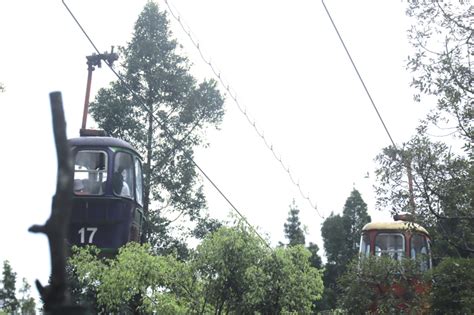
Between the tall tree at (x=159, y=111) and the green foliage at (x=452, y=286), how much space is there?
1612 centimetres

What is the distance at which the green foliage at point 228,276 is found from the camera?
13.1 m

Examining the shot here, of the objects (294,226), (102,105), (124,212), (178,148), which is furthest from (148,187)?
(294,226)

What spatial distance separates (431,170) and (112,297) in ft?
25.4

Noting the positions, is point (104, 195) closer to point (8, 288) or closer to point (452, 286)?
point (452, 286)

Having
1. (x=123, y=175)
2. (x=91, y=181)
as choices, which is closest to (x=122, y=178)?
(x=123, y=175)

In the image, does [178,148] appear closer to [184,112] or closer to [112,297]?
[184,112]

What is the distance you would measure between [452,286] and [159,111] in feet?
62.8

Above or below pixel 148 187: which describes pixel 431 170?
below

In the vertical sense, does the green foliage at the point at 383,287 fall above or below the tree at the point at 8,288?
below

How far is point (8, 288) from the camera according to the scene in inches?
1747

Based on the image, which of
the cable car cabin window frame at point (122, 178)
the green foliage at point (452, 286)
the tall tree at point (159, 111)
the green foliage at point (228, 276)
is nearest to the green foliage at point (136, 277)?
the green foliage at point (228, 276)

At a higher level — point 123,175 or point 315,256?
point 315,256

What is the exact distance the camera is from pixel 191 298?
46.6 ft

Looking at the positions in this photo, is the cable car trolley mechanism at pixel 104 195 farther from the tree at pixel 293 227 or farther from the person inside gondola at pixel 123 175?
the tree at pixel 293 227
